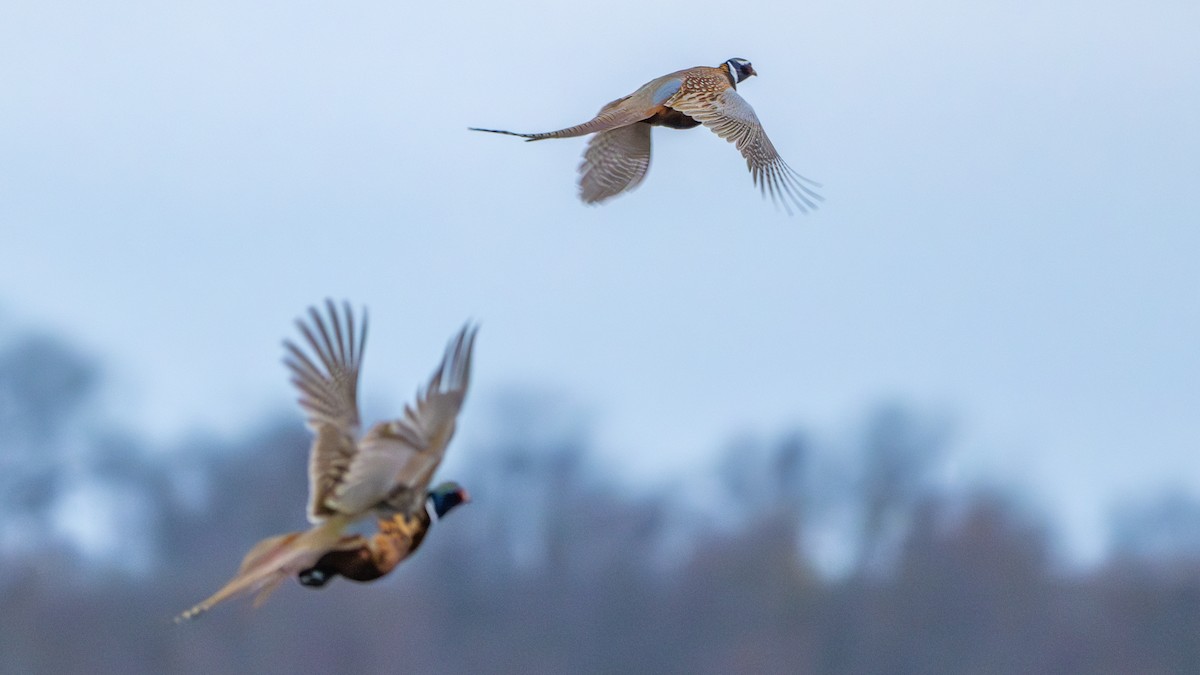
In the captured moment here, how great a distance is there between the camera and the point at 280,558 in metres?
7.18

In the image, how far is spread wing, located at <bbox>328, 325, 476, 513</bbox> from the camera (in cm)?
710

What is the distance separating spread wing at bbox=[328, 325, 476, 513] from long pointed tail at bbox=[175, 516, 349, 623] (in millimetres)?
94

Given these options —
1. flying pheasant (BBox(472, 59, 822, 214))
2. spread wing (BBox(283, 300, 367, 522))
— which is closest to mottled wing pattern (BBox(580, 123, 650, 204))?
flying pheasant (BBox(472, 59, 822, 214))

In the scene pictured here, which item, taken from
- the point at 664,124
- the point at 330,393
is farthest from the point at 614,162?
the point at 330,393

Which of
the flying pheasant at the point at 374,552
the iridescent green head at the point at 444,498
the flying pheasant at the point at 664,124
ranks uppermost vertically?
the flying pheasant at the point at 664,124

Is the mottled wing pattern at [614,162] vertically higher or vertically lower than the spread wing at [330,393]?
higher

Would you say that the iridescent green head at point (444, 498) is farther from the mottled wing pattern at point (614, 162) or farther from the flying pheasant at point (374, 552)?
the mottled wing pattern at point (614, 162)

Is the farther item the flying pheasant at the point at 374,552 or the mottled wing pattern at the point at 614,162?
the mottled wing pattern at the point at 614,162

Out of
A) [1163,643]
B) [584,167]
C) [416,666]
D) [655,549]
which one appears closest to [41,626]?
[416,666]

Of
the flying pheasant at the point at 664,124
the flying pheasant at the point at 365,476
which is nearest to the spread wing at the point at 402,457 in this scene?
the flying pheasant at the point at 365,476

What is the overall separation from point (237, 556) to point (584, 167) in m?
16.5

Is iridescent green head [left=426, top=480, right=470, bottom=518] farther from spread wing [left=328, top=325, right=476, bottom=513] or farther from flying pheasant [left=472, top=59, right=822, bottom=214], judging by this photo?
flying pheasant [left=472, top=59, right=822, bottom=214]

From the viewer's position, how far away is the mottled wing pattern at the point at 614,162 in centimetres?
1200

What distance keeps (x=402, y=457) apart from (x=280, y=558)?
465 mm
